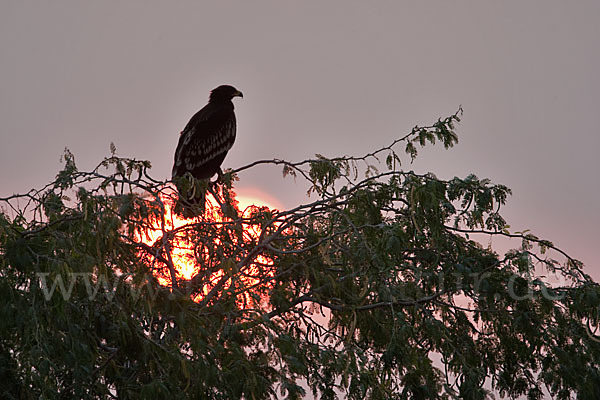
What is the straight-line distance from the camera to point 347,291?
8.15 m

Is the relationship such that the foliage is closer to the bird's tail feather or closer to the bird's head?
the bird's tail feather

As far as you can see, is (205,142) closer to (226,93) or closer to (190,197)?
(226,93)

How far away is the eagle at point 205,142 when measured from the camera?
10.6 metres

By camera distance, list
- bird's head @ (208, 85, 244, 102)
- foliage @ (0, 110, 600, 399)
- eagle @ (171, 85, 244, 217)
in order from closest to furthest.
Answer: foliage @ (0, 110, 600, 399) → eagle @ (171, 85, 244, 217) → bird's head @ (208, 85, 244, 102)

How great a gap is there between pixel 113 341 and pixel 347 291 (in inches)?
104

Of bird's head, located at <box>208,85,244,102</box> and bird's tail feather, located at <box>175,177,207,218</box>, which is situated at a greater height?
bird's head, located at <box>208,85,244,102</box>

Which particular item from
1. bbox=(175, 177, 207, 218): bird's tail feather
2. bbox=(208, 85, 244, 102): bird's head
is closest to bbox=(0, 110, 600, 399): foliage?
bbox=(175, 177, 207, 218): bird's tail feather

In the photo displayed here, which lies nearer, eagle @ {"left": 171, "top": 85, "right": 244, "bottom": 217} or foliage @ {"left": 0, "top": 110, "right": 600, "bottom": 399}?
foliage @ {"left": 0, "top": 110, "right": 600, "bottom": 399}

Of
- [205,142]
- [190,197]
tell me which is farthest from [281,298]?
[205,142]

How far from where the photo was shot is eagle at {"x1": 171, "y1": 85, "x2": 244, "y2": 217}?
10578mm

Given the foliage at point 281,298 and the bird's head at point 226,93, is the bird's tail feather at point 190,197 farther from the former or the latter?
the bird's head at point 226,93

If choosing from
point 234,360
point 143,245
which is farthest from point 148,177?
point 234,360

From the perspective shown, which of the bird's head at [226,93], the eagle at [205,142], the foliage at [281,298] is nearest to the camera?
the foliage at [281,298]

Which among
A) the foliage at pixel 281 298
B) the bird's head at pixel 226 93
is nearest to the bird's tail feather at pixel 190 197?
the foliage at pixel 281 298
